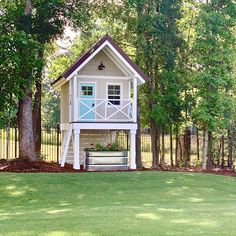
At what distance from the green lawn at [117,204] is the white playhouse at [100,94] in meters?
3.07

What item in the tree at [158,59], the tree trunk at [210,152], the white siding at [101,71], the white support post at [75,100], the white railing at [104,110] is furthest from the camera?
the tree trunk at [210,152]

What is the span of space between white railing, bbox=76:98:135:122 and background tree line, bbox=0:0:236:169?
6.19 feet

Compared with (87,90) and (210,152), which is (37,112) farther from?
(210,152)

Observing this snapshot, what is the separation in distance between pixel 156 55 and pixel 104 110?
4.41 m

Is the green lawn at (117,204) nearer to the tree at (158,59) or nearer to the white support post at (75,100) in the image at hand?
the white support post at (75,100)

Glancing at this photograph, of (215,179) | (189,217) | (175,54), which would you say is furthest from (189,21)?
(189,217)

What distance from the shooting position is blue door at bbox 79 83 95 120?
71.0 ft

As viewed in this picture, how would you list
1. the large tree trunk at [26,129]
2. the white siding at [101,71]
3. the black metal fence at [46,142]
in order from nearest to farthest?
the large tree trunk at [26,129] → the white siding at [101,71] → the black metal fence at [46,142]

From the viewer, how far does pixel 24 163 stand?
20312 mm

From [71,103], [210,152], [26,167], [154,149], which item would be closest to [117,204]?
[26,167]

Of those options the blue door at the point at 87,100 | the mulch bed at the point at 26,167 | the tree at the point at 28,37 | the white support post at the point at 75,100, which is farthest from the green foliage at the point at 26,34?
the mulch bed at the point at 26,167

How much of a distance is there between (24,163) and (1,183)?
462 centimetres

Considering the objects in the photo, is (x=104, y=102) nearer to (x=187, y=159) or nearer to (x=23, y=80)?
(x=23, y=80)

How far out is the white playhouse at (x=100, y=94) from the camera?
2091cm
